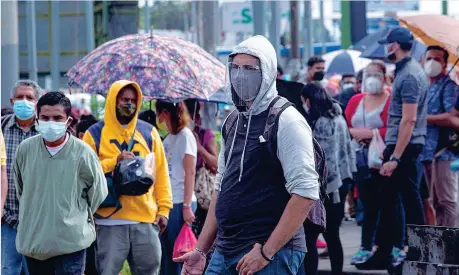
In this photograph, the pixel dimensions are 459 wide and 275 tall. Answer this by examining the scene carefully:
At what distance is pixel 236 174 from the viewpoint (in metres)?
5.73

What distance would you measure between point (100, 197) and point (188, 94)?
2.20m

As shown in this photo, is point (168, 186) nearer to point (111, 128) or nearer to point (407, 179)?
point (111, 128)

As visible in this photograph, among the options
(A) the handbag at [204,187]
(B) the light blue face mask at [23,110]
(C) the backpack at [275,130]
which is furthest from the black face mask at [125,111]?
(C) the backpack at [275,130]

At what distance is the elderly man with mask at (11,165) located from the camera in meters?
8.75

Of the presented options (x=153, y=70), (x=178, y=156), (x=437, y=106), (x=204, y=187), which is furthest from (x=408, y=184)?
(x=153, y=70)

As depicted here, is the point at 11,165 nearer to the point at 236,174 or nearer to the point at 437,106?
the point at 236,174

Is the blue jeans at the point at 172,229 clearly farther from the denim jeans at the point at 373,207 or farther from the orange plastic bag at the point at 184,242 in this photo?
the denim jeans at the point at 373,207

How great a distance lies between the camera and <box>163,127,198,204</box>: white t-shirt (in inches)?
382

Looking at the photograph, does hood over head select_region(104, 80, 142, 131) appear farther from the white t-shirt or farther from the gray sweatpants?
the white t-shirt

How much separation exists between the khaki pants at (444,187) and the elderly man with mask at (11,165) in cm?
408

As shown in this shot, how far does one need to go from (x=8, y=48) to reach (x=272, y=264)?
21.2ft

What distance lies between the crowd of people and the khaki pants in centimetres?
1

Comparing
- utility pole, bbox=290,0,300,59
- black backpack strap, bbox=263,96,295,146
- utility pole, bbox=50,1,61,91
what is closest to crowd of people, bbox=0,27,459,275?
black backpack strap, bbox=263,96,295,146

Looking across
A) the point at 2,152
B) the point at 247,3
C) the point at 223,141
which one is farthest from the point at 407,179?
the point at 247,3
